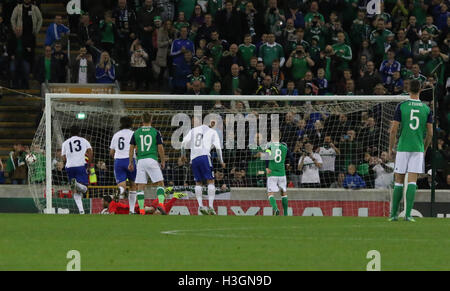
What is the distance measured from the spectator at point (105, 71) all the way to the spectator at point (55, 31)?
1.65 metres

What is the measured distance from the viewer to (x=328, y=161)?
958 inches

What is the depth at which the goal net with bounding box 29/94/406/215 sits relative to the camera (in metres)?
24.1

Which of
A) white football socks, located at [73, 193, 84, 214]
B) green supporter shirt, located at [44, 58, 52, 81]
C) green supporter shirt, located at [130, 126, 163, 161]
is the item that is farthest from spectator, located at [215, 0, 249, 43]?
green supporter shirt, located at [130, 126, 163, 161]

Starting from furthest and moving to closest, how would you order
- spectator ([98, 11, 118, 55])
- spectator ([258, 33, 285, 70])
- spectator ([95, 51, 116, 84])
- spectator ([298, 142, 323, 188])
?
spectator ([98, 11, 118, 55]) < spectator ([95, 51, 116, 84]) < spectator ([258, 33, 285, 70]) < spectator ([298, 142, 323, 188])

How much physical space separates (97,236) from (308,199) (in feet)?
38.2

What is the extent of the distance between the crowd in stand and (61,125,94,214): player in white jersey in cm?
457

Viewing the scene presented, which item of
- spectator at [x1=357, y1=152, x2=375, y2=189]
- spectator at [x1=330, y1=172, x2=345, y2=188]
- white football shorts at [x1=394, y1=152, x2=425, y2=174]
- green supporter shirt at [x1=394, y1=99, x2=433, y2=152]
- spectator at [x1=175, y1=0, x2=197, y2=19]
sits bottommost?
spectator at [x1=330, y1=172, x2=345, y2=188]

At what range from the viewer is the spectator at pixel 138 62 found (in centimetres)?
2753

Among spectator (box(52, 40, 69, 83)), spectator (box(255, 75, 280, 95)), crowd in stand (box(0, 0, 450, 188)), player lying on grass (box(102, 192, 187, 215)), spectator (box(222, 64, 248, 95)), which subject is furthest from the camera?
spectator (box(52, 40, 69, 83))

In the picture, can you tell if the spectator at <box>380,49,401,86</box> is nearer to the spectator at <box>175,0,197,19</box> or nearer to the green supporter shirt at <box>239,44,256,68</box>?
the green supporter shirt at <box>239,44,256,68</box>

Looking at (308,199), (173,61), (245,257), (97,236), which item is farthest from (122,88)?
(245,257)

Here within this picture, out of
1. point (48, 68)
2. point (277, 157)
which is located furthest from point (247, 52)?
point (48, 68)

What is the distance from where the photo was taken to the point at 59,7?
30562 mm

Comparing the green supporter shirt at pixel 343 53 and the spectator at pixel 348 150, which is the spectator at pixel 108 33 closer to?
the green supporter shirt at pixel 343 53
